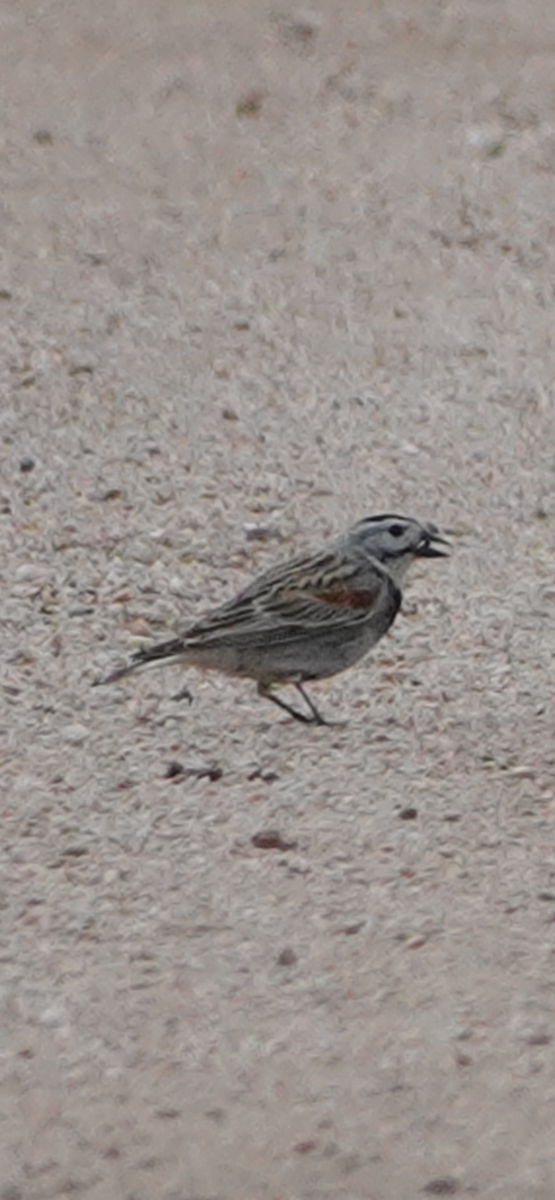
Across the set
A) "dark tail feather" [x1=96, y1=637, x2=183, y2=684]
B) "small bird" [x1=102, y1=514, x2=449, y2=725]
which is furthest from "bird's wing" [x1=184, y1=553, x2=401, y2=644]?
"dark tail feather" [x1=96, y1=637, x2=183, y2=684]

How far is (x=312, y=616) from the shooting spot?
8.47 meters

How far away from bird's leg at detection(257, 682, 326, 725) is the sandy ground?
0.06 meters

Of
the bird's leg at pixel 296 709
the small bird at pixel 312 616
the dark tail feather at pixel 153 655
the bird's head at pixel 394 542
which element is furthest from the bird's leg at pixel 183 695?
the bird's head at pixel 394 542

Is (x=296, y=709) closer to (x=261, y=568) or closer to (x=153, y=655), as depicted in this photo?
(x=153, y=655)

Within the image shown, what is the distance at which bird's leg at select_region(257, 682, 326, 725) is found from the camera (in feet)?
27.6

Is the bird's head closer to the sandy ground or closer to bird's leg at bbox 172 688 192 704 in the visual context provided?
the sandy ground

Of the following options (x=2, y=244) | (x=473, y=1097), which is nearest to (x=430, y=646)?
(x=473, y=1097)

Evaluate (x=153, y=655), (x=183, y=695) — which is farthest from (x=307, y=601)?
(x=153, y=655)

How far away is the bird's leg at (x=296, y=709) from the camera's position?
27.6 ft

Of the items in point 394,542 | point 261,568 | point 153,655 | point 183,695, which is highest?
point 394,542

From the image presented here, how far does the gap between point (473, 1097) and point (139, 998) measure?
0.92 meters

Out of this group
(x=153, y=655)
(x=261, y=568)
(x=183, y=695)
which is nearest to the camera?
(x=153, y=655)

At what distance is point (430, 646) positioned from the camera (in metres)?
8.98

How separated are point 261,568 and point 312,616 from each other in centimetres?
112
